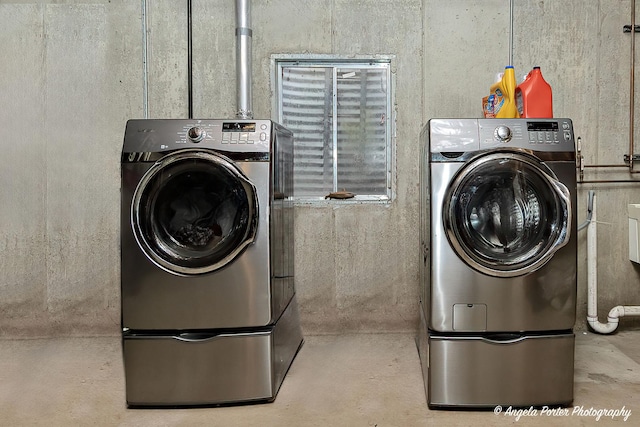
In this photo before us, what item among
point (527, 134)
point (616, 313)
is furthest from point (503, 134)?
point (616, 313)

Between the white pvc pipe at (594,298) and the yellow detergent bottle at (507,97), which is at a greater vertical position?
the yellow detergent bottle at (507,97)

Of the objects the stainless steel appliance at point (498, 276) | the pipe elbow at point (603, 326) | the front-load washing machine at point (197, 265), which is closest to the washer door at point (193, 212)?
the front-load washing machine at point (197, 265)

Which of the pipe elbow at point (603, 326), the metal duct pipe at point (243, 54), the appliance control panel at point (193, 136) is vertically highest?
the metal duct pipe at point (243, 54)

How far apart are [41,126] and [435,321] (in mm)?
2606

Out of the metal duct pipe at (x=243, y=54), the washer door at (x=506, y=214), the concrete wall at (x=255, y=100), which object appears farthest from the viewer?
the concrete wall at (x=255, y=100)

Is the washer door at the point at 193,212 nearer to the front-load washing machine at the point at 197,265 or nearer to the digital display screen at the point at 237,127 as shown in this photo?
the front-load washing machine at the point at 197,265

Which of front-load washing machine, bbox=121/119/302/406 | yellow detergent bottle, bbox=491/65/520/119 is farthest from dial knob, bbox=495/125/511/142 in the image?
front-load washing machine, bbox=121/119/302/406

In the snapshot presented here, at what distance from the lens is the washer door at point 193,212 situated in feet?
6.40

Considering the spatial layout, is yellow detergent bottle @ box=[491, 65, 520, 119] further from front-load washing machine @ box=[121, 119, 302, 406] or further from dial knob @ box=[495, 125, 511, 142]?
front-load washing machine @ box=[121, 119, 302, 406]

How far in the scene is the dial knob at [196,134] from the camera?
199cm

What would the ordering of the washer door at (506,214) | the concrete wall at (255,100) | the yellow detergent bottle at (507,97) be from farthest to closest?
the concrete wall at (255,100) < the yellow detergent bottle at (507,97) < the washer door at (506,214)

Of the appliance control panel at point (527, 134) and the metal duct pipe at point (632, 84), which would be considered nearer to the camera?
the appliance control panel at point (527, 134)

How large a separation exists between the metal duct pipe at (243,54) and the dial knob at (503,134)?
1.43 metres

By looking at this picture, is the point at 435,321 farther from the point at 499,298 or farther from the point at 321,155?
the point at 321,155
